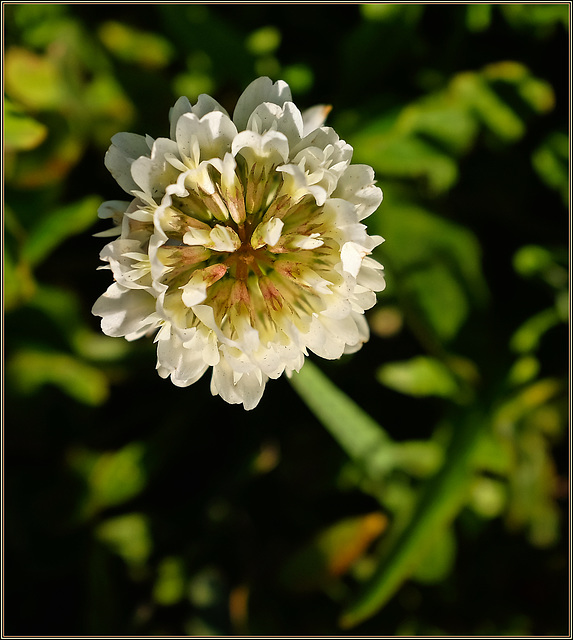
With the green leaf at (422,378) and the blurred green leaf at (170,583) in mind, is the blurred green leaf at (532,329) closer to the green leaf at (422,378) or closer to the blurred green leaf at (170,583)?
the green leaf at (422,378)

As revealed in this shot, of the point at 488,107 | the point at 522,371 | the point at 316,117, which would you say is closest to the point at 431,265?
the point at 522,371

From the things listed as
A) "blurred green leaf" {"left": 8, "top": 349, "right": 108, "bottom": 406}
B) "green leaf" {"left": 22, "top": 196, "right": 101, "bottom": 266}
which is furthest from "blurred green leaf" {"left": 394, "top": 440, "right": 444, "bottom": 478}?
"green leaf" {"left": 22, "top": 196, "right": 101, "bottom": 266}

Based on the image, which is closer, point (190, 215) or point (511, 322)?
point (190, 215)

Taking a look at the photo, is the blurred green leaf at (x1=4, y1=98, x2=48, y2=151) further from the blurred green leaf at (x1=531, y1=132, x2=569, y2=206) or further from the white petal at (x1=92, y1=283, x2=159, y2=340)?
the blurred green leaf at (x1=531, y1=132, x2=569, y2=206)

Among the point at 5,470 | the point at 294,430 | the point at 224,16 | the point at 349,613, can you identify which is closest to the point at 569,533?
the point at 349,613

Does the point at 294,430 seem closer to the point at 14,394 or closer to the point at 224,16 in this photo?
the point at 14,394
